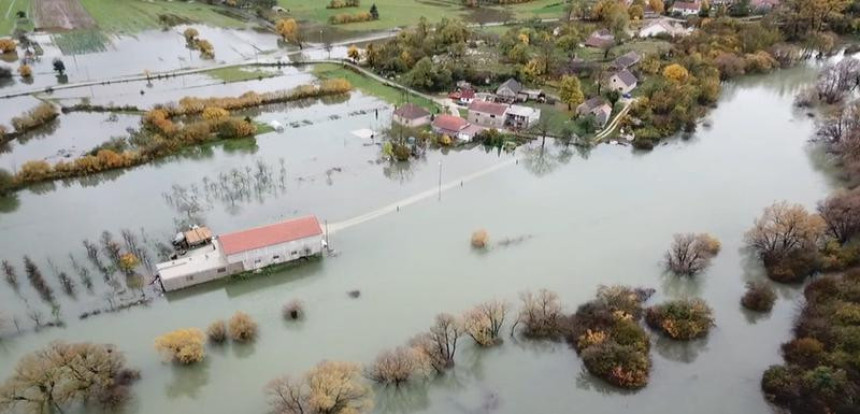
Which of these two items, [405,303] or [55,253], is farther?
[55,253]

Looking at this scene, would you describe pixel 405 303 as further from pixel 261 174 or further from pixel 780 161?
pixel 780 161

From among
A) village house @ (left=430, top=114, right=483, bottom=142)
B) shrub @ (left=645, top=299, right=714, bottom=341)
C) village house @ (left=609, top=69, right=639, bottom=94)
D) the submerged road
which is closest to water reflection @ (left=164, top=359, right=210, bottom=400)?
the submerged road

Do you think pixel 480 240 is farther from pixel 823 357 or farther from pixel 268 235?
pixel 823 357

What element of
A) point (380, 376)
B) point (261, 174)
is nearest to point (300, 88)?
point (261, 174)

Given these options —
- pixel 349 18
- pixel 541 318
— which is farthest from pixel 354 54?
pixel 541 318

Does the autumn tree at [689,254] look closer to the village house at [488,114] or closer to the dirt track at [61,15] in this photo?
the village house at [488,114]

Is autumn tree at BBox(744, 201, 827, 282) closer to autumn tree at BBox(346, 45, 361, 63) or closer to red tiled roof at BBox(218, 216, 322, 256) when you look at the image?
red tiled roof at BBox(218, 216, 322, 256)

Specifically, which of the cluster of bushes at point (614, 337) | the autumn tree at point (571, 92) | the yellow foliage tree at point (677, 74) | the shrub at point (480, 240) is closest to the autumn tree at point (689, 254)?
the cluster of bushes at point (614, 337)
